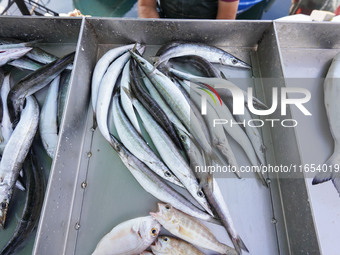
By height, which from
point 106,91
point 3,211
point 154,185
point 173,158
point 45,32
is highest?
point 45,32

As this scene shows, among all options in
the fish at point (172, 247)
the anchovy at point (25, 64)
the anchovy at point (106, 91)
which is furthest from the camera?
the anchovy at point (25, 64)

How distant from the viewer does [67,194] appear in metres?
1.35

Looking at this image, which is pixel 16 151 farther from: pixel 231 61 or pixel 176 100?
pixel 231 61

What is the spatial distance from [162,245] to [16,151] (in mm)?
1010

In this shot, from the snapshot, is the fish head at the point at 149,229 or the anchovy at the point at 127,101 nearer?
the fish head at the point at 149,229

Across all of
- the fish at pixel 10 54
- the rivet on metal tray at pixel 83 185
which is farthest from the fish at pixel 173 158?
the fish at pixel 10 54

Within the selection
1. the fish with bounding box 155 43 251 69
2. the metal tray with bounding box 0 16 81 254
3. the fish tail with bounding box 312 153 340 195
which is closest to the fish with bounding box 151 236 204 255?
the fish tail with bounding box 312 153 340 195

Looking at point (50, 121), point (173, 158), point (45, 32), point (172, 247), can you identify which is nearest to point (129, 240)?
point (172, 247)

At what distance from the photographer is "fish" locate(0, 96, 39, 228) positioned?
131 cm

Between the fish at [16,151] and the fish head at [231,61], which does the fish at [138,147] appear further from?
the fish head at [231,61]

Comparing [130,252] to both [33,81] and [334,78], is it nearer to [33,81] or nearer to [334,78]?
[33,81]

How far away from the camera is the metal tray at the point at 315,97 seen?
131cm

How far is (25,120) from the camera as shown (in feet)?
4.95

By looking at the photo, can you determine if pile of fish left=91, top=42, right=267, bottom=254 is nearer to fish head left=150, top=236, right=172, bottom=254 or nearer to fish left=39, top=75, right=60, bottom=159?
fish head left=150, top=236, right=172, bottom=254
